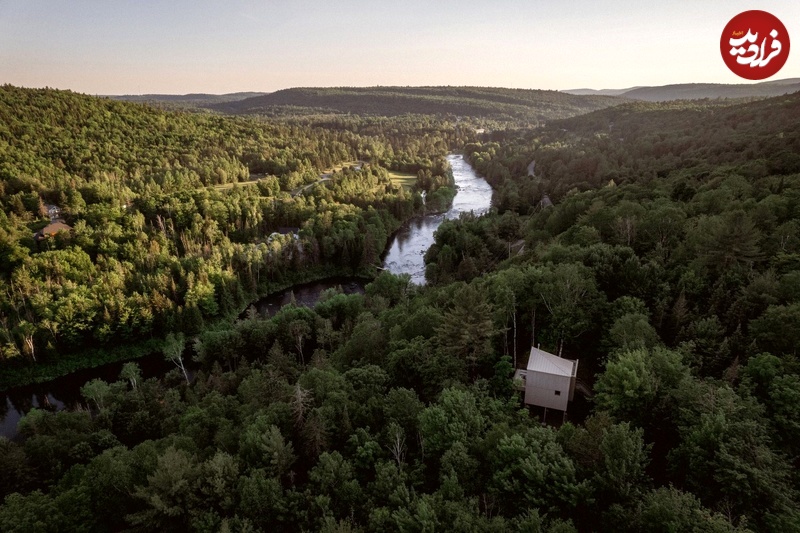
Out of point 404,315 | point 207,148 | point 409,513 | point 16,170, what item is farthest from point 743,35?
point 207,148

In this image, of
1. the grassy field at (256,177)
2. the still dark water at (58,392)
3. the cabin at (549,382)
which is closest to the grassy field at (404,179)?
the grassy field at (256,177)

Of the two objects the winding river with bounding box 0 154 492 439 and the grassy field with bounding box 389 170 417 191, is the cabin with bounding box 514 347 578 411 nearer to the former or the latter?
the winding river with bounding box 0 154 492 439

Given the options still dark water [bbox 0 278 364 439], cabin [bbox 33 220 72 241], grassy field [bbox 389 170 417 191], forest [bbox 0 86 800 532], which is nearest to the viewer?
forest [bbox 0 86 800 532]

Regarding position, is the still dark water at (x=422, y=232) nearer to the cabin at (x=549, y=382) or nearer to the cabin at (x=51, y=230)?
the cabin at (x=549, y=382)

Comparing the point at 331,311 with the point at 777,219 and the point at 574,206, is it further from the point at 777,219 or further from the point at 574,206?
the point at 777,219

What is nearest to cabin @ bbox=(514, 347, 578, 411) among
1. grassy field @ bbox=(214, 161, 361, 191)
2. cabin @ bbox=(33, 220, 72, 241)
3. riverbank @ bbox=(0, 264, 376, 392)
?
riverbank @ bbox=(0, 264, 376, 392)

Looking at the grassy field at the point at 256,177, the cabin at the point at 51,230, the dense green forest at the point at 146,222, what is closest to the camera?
the dense green forest at the point at 146,222
